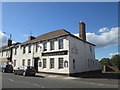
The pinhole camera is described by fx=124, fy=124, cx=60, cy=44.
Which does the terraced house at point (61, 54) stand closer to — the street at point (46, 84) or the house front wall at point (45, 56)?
the house front wall at point (45, 56)

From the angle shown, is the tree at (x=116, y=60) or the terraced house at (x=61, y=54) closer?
the terraced house at (x=61, y=54)

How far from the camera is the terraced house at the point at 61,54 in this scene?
21.1m

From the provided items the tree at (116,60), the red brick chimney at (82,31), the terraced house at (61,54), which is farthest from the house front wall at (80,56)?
the tree at (116,60)

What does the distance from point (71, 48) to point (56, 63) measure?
12.5 ft

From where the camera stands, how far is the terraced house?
69.3 ft

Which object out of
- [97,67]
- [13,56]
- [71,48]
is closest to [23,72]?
[71,48]

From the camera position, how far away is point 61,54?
70.5ft

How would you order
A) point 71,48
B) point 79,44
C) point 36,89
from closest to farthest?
point 36,89 < point 71,48 < point 79,44

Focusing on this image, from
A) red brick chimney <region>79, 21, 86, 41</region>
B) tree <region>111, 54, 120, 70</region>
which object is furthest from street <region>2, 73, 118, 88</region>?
tree <region>111, 54, 120, 70</region>

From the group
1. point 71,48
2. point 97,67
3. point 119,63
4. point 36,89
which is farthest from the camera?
point 119,63

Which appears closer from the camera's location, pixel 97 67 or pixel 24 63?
pixel 24 63

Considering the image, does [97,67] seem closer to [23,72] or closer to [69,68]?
[69,68]

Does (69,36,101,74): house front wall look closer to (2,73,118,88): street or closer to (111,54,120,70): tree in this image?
(2,73,118,88): street

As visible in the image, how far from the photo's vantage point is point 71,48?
2134 cm
